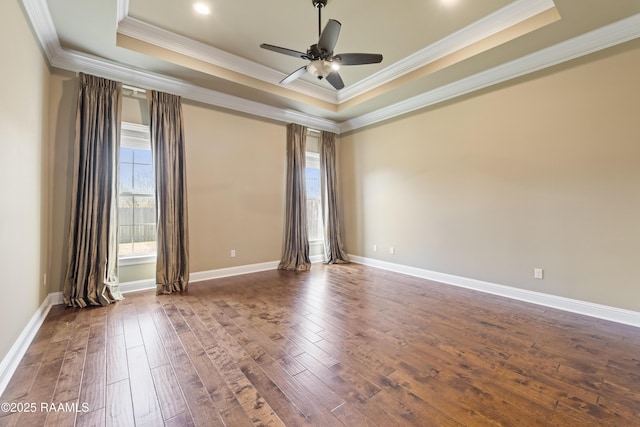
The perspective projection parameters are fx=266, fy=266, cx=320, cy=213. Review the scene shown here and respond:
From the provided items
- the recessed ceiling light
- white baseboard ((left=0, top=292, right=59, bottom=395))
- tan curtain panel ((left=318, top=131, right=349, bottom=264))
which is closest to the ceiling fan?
the recessed ceiling light

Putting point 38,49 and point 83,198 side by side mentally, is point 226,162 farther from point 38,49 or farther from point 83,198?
point 38,49

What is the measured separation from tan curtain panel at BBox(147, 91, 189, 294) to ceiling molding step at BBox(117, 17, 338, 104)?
0.70m

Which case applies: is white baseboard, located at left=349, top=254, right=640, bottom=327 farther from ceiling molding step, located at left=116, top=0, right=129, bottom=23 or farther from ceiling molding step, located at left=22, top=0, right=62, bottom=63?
ceiling molding step, located at left=22, top=0, right=62, bottom=63

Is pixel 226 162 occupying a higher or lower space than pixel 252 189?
higher

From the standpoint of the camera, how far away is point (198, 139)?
4.19 meters

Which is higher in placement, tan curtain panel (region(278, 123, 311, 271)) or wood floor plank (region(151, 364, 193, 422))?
tan curtain panel (region(278, 123, 311, 271))

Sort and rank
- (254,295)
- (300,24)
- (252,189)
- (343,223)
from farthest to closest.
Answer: (343,223), (252,189), (254,295), (300,24)

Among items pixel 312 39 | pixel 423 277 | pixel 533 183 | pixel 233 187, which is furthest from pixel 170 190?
pixel 533 183

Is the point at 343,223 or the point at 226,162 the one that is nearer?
the point at 226,162

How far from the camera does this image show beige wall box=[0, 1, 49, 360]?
6.10 feet

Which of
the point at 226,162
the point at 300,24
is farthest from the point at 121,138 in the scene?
the point at 300,24

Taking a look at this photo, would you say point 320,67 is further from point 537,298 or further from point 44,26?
A: point 537,298

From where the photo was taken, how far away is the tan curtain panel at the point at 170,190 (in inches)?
145

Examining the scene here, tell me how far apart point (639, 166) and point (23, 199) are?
5.75 m
